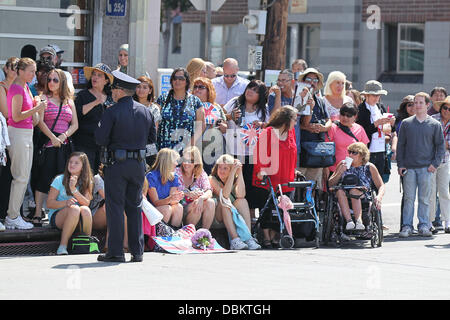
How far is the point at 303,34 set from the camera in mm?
34312

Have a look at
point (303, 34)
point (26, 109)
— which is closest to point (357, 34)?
point (303, 34)

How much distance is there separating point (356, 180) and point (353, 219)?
0.49 metres

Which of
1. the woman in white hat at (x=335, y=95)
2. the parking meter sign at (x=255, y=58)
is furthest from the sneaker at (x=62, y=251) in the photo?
the parking meter sign at (x=255, y=58)

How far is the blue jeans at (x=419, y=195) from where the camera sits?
525 inches

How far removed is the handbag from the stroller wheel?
1268 millimetres

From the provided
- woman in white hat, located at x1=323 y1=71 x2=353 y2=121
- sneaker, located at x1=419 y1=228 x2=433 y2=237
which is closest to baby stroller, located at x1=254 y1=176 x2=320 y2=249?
woman in white hat, located at x1=323 y1=71 x2=353 y2=121

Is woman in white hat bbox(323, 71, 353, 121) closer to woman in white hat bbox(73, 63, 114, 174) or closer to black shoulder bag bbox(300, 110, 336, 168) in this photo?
black shoulder bag bbox(300, 110, 336, 168)

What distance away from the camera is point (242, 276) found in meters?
9.22

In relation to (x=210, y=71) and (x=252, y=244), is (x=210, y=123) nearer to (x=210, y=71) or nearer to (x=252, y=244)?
(x=252, y=244)

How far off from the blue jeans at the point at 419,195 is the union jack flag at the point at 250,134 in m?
2.44

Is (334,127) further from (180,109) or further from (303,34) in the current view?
(303,34)

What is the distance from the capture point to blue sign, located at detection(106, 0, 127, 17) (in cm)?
1387

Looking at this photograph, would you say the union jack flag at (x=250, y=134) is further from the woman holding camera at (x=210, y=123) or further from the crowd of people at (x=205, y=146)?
the woman holding camera at (x=210, y=123)

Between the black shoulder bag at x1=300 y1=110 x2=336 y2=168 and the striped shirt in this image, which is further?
the black shoulder bag at x1=300 y1=110 x2=336 y2=168
